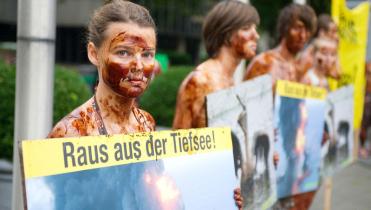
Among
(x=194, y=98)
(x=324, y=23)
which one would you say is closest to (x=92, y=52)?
(x=194, y=98)

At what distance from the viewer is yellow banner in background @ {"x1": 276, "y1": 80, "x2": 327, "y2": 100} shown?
14.3 feet

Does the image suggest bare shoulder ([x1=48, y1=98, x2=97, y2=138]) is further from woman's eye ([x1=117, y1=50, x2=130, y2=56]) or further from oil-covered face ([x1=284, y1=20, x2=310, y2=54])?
oil-covered face ([x1=284, y1=20, x2=310, y2=54])

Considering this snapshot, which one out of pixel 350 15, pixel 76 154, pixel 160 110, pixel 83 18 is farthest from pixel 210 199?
pixel 83 18

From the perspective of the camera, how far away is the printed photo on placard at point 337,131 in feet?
17.8

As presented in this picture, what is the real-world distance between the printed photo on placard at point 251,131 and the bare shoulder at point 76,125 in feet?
2.80

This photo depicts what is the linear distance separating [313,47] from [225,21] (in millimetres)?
2060

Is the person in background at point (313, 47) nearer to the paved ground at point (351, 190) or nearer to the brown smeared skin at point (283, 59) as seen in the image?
the brown smeared skin at point (283, 59)

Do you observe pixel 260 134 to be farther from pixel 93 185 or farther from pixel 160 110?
pixel 160 110

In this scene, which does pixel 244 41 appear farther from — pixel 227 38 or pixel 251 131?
pixel 251 131

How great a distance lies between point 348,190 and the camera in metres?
8.40

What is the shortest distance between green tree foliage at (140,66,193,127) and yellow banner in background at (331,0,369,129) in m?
4.08

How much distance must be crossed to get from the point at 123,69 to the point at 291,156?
219cm

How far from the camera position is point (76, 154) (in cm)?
218

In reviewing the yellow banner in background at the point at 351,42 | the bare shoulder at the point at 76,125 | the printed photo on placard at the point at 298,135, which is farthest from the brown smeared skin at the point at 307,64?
the bare shoulder at the point at 76,125
